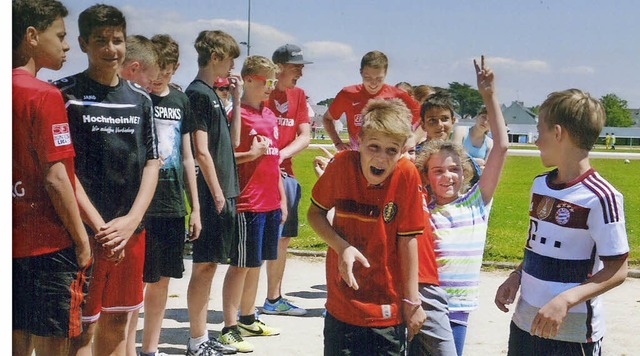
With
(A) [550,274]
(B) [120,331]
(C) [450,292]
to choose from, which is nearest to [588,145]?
(A) [550,274]

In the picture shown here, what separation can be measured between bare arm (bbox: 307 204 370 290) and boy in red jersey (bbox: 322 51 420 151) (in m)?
3.41

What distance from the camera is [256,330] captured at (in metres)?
5.54

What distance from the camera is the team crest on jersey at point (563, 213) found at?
2.99 meters

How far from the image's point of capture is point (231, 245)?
5.17 m

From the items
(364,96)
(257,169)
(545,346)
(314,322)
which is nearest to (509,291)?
(545,346)

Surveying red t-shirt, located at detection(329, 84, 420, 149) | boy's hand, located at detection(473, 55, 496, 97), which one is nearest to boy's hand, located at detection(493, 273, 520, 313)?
boy's hand, located at detection(473, 55, 496, 97)

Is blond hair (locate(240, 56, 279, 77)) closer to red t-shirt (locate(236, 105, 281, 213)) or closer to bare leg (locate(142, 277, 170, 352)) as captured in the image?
red t-shirt (locate(236, 105, 281, 213))

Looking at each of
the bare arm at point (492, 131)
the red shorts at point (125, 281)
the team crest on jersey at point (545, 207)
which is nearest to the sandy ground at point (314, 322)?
the red shorts at point (125, 281)

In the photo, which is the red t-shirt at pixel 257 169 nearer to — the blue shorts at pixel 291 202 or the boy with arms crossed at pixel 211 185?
the boy with arms crossed at pixel 211 185

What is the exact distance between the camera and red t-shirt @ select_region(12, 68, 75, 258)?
8.88ft

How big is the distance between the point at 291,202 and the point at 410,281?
3396 mm

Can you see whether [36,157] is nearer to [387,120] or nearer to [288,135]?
[387,120]
